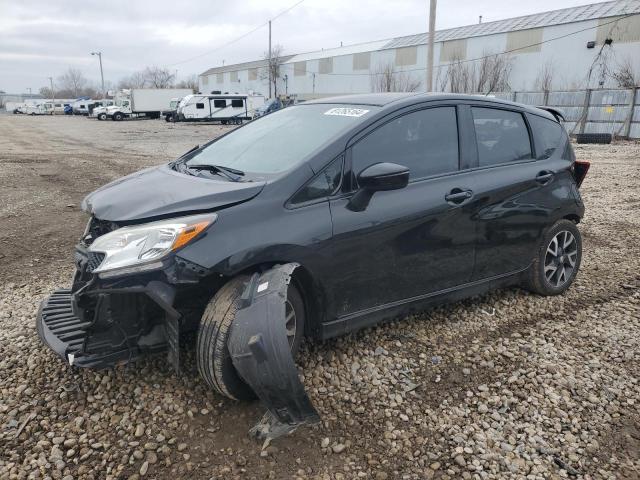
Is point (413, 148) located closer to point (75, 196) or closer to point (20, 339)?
point (20, 339)

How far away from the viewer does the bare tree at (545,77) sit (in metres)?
36.7

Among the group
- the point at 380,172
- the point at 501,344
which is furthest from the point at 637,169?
the point at 380,172

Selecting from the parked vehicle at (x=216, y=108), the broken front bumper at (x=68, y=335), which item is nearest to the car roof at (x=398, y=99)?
the broken front bumper at (x=68, y=335)

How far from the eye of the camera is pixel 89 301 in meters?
2.60

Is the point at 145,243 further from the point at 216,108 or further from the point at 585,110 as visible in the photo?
the point at 216,108

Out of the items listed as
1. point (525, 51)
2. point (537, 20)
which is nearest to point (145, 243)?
point (525, 51)

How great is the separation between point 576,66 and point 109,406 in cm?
4080

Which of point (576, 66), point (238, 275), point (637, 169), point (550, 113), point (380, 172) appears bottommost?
point (637, 169)

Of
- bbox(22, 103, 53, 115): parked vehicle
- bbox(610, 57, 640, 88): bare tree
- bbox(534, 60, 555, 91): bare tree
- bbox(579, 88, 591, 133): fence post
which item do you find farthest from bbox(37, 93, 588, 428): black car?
bbox(22, 103, 53, 115): parked vehicle

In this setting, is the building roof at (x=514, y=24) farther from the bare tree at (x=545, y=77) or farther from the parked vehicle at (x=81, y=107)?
the parked vehicle at (x=81, y=107)

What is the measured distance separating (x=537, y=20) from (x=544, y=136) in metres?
41.9

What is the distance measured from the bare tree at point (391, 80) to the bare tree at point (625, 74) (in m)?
16.2

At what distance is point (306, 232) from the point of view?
279cm

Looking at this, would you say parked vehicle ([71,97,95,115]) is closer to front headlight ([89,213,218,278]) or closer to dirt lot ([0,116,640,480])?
dirt lot ([0,116,640,480])
